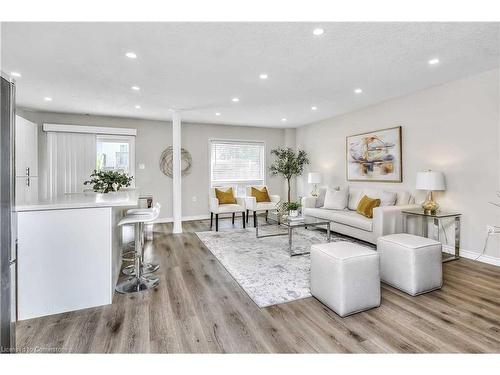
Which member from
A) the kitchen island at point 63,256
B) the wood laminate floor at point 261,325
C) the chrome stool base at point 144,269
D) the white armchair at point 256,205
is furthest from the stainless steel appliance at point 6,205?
the white armchair at point 256,205

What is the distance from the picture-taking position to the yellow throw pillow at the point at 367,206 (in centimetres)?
423

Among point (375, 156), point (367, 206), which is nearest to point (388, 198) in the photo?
point (367, 206)

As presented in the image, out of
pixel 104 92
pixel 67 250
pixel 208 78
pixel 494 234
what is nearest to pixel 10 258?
pixel 67 250

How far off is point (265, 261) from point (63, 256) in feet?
7.10

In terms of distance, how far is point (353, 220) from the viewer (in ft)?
14.0

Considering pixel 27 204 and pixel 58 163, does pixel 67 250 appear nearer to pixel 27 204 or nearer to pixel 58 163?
pixel 27 204

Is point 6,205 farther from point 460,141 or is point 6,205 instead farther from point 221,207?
point 460,141

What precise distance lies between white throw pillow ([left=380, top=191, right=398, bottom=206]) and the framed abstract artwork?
335 mm

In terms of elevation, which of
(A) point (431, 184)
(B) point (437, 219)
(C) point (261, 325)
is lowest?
(C) point (261, 325)

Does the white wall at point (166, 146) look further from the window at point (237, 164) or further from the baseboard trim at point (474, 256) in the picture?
the baseboard trim at point (474, 256)

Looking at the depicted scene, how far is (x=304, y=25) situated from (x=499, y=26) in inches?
67.2

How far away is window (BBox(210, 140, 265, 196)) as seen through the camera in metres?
6.83

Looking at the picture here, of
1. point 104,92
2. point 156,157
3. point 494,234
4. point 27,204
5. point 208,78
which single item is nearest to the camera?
point 27,204

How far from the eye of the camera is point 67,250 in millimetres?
2189
